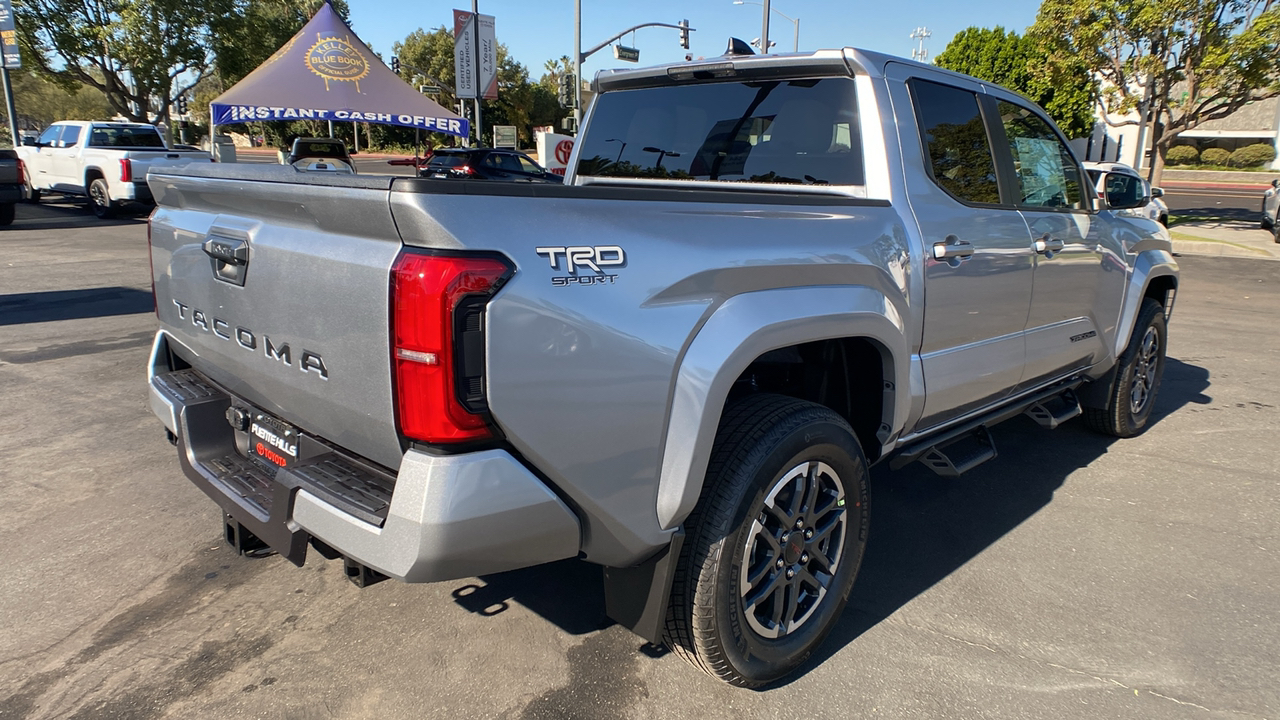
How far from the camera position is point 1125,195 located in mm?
4285

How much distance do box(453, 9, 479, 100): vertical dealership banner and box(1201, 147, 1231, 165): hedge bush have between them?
140ft

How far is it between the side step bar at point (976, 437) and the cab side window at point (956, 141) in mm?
975

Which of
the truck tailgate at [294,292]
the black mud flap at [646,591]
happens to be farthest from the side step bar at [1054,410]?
the truck tailgate at [294,292]

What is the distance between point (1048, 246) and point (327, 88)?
15.8 metres

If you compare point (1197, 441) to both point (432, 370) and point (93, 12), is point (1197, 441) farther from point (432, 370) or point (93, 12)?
point (93, 12)

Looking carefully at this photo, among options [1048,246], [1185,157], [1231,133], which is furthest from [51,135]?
[1231,133]

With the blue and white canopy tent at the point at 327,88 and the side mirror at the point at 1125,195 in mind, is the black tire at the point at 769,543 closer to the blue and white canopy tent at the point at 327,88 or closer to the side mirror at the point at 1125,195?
the side mirror at the point at 1125,195

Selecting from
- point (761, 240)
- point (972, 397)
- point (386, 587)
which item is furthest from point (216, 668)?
point (972, 397)

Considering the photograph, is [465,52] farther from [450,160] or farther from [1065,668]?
[1065,668]

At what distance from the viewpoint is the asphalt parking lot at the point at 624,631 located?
2.56 m

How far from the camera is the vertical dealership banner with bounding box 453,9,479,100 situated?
21344 mm

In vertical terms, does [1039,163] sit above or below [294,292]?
above

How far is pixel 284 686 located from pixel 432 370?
1.42 m

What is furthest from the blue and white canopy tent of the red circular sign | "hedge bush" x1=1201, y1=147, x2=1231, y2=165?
"hedge bush" x1=1201, y1=147, x2=1231, y2=165
